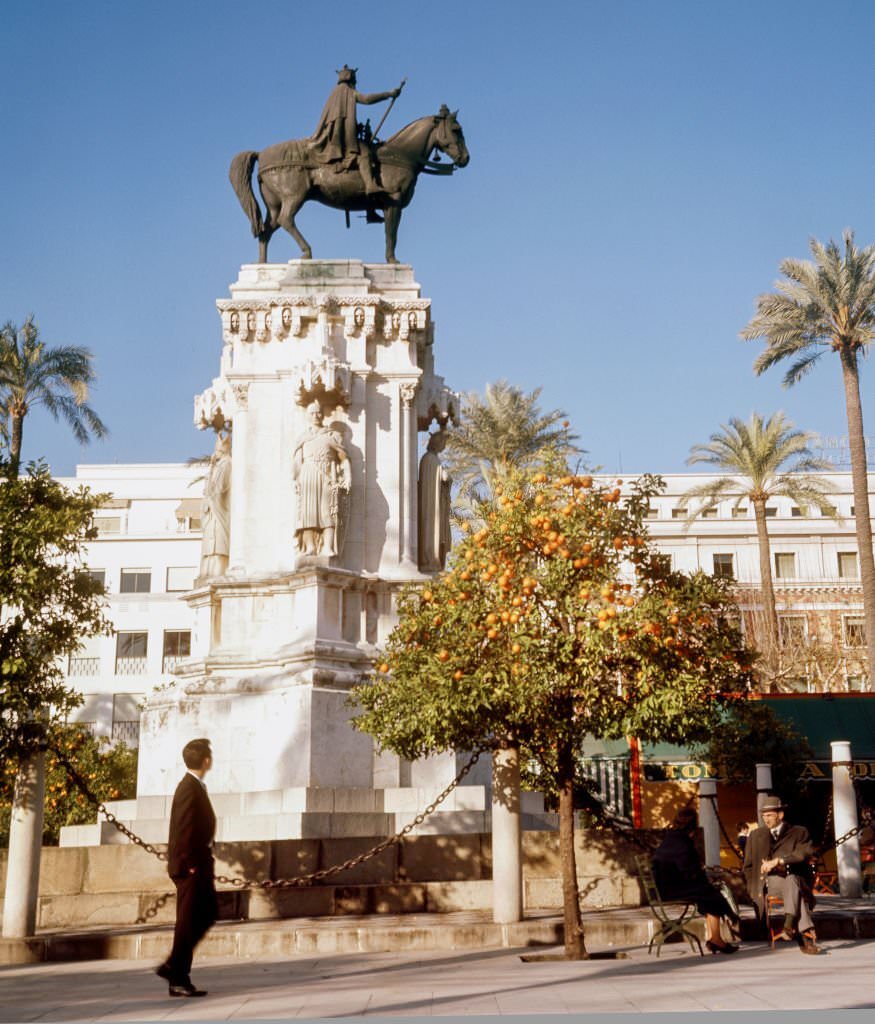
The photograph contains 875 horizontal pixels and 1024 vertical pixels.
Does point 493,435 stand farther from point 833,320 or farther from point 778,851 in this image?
point 778,851

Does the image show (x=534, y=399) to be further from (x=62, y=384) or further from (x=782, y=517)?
(x=782, y=517)

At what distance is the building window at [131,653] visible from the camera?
5888 cm

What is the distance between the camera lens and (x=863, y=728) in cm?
3428

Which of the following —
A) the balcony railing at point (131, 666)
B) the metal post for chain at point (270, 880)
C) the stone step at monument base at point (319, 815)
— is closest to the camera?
the metal post for chain at point (270, 880)

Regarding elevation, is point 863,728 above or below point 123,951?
above

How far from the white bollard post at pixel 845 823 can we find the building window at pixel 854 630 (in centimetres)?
3695

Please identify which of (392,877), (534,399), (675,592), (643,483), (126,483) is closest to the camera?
(675,592)

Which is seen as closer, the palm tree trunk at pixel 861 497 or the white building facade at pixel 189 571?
the palm tree trunk at pixel 861 497

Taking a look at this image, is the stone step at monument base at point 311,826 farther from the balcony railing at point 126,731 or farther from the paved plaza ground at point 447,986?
the balcony railing at point 126,731

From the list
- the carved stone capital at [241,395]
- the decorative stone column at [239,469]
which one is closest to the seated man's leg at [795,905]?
→ the decorative stone column at [239,469]

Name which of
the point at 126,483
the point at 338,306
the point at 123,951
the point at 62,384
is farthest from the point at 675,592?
the point at 126,483

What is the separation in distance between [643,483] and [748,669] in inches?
84.7

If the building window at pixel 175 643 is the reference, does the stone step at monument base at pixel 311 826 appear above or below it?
below

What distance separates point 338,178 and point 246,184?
1419mm
